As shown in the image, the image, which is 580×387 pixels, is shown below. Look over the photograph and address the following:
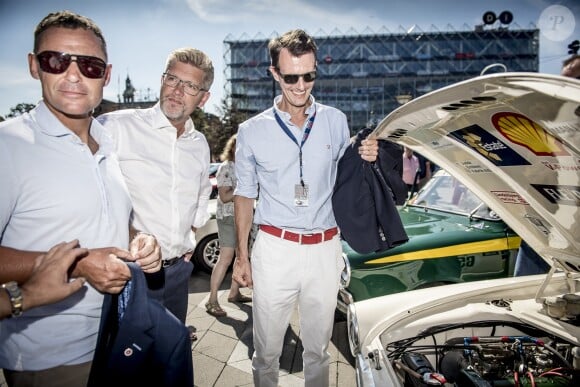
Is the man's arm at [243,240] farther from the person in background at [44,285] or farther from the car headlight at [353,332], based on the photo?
the person in background at [44,285]

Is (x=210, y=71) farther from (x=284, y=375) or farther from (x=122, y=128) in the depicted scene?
(x=284, y=375)

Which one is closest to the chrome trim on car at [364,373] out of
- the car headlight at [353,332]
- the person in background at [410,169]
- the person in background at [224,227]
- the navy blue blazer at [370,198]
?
the car headlight at [353,332]

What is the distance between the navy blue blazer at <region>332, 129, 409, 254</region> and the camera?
7.29 feet

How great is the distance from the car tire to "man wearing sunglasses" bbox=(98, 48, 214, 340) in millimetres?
3291

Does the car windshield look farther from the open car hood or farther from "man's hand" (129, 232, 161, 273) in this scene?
"man's hand" (129, 232, 161, 273)

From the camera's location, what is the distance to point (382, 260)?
128 inches

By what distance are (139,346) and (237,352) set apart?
2.52 metres

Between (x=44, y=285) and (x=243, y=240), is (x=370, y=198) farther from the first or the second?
(x=44, y=285)

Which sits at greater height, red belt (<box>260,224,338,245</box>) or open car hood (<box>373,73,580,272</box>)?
open car hood (<box>373,73,580,272</box>)

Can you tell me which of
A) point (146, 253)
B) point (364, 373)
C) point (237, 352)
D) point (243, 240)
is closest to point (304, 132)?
point (243, 240)

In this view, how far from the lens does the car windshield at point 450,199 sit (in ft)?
12.5

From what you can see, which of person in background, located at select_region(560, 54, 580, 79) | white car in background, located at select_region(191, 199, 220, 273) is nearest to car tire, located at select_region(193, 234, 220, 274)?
white car in background, located at select_region(191, 199, 220, 273)

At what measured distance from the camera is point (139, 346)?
116cm

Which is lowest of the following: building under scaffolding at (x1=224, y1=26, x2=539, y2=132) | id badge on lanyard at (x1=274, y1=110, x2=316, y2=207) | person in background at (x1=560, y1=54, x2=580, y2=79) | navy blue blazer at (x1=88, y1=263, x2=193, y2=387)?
navy blue blazer at (x1=88, y1=263, x2=193, y2=387)
